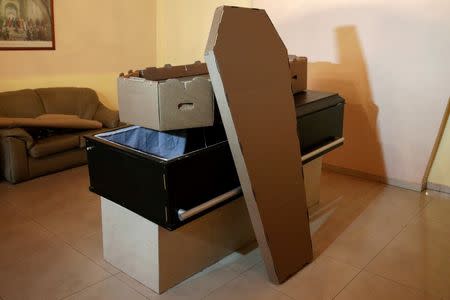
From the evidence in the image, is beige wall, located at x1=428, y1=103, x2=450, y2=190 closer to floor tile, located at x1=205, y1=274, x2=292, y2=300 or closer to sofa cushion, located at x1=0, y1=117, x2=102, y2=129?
floor tile, located at x1=205, y1=274, x2=292, y2=300

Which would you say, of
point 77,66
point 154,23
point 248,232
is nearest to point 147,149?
point 248,232

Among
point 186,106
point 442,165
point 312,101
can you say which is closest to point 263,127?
point 186,106

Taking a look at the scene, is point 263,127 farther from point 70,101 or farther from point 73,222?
point 70,101

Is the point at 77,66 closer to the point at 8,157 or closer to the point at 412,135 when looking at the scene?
the point at 8,157

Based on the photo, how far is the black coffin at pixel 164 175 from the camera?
1.76 meters

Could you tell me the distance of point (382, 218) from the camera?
9.84ft

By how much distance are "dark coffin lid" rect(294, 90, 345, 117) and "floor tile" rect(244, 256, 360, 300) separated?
94 cm

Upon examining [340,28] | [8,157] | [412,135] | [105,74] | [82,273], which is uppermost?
[340,28]

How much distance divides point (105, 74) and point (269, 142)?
347cm

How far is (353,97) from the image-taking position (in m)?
3.69

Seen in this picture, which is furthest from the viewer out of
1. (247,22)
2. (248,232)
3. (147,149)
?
(248,232)

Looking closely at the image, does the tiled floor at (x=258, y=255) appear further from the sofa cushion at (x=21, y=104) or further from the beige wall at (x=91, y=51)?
the beige wall at (x=91, y=51)

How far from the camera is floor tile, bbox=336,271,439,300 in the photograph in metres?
2.09

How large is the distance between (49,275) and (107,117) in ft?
8.02
